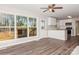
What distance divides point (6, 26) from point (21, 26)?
1190 millimetres

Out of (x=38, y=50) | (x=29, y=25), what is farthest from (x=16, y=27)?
(x=38, y=50)

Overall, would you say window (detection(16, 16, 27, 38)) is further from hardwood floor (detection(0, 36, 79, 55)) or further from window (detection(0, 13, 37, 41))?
hardwood floor (detection(0, 36, 79, 55))

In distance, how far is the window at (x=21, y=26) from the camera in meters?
6.57

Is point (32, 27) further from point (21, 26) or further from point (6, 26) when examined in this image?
point (6, 26)

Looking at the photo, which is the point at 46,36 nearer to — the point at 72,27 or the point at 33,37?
the point at 33,37

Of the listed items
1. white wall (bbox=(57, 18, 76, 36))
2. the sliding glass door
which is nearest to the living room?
the sliding glass door

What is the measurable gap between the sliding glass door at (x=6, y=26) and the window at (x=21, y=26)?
0.50 m

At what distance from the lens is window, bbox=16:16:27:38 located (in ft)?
Answer: 21.5

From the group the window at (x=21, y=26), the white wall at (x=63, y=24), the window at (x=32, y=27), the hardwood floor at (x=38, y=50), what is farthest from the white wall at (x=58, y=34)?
the white wall at (x=63, y=24)

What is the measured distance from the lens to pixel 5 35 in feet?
19.0

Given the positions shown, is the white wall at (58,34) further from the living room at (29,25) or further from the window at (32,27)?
the window at (32,27)

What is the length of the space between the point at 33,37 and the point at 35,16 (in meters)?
1.32
